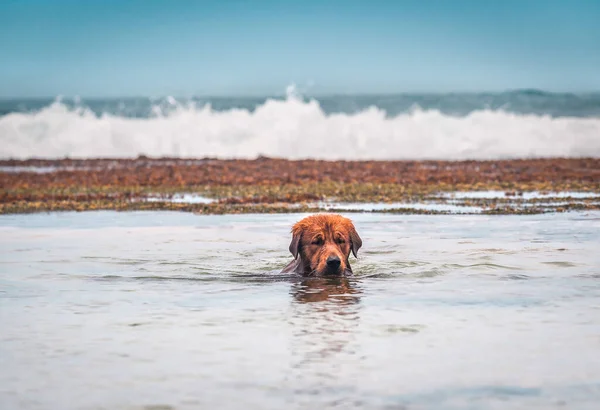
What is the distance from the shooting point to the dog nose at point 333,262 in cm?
1270

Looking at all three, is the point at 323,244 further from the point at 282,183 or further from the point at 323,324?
the point at 282,183

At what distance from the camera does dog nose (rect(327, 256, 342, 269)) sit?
12.7 metres

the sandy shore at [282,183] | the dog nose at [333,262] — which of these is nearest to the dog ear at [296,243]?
the dog nose at [333,262]

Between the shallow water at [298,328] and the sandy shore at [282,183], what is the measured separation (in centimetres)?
1022

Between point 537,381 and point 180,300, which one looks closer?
point 537,381

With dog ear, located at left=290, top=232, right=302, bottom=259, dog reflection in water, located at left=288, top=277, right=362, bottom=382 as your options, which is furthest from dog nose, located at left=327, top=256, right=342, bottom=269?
dog ear, located at left=290, top=232, right=302, bottom=259

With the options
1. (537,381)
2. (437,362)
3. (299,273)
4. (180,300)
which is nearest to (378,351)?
(437,362)

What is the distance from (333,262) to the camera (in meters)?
12.8

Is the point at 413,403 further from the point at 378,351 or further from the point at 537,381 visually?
the point at 378,351

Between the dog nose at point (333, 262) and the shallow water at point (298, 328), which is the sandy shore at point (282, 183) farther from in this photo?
the dog nose at point (333, 262)

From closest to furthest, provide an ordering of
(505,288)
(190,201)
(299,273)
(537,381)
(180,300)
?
(537,381)
(180,300)
(505,288)
(299,273)
(190,201)

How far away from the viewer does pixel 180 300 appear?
458 inches

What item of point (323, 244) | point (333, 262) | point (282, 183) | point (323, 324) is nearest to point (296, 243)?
point (323, 244)

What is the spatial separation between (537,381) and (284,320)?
3.35m
